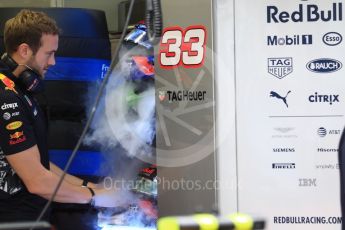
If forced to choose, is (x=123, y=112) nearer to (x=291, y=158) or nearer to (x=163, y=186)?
(x=163, y=186)

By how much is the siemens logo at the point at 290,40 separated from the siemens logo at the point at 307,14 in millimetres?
80

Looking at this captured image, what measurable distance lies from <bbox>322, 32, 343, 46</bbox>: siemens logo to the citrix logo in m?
0.26

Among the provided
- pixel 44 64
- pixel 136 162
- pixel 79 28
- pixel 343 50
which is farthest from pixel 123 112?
pixel 343 50

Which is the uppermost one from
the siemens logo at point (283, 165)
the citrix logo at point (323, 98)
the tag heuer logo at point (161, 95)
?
the tag heuer logo at point (161, 95)

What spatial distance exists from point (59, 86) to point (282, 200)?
57.2 inches

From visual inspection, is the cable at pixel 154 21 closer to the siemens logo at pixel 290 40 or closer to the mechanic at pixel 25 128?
the mechanic at pixel 25 128

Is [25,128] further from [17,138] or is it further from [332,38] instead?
[332,38]

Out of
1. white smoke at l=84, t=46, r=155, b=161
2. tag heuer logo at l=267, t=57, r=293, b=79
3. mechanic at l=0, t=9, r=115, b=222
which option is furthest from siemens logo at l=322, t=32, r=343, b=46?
mechanic at l=0, t=9, r=115, b=222

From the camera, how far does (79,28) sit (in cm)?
338

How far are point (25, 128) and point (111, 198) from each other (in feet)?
2.85

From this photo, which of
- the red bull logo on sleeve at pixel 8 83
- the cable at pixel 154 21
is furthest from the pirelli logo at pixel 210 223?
the red bull logo on sleeve at pixel 8 83

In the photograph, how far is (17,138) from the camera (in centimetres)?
240

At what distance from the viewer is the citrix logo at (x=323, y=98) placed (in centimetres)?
280

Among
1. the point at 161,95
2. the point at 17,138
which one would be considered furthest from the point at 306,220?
the point at 17,138
